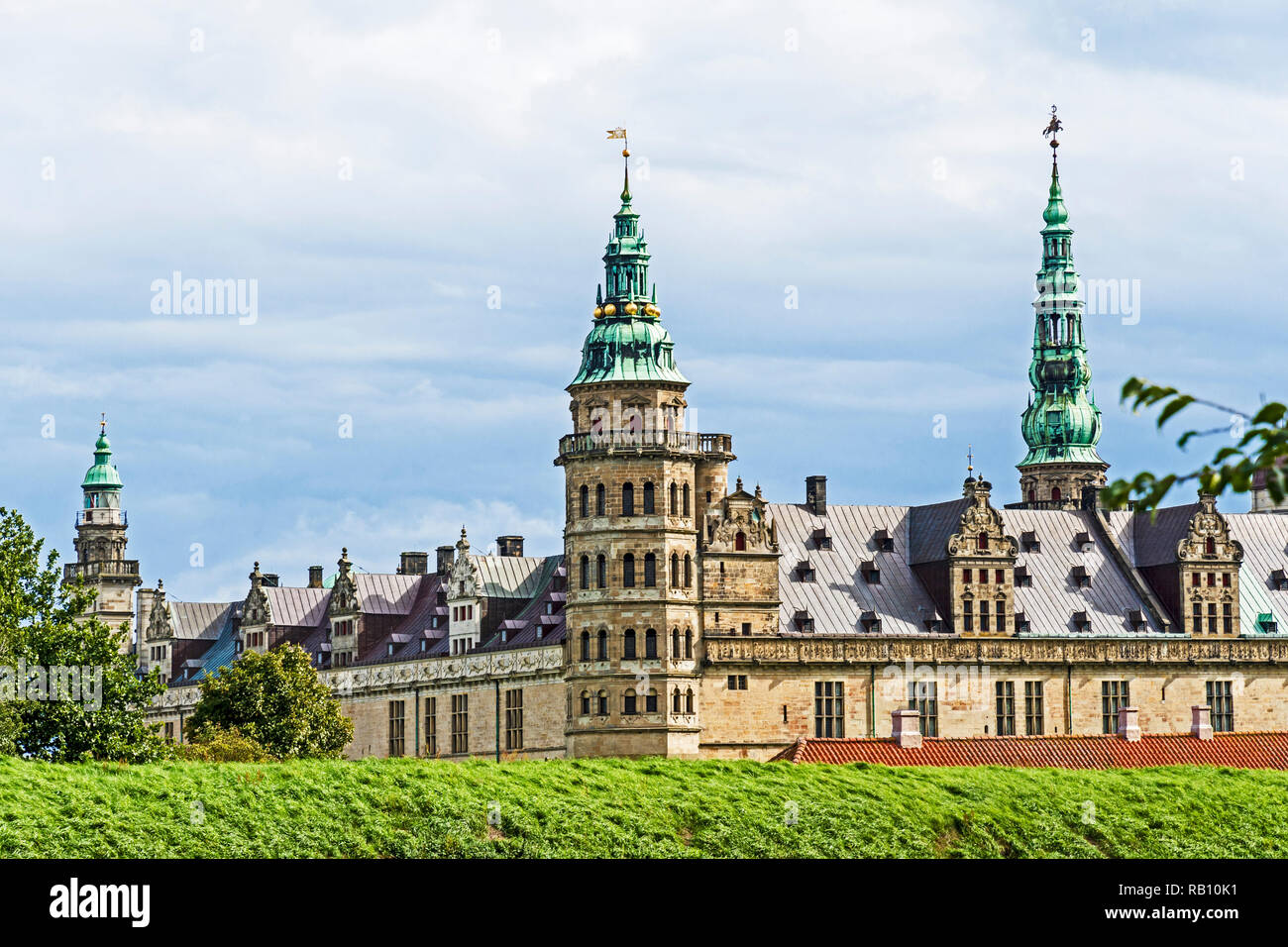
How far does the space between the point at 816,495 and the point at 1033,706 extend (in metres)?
12.7

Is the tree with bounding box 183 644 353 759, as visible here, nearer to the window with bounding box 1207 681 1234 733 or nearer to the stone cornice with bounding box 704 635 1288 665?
the stone cornice with bounding box 704 635 1288 665

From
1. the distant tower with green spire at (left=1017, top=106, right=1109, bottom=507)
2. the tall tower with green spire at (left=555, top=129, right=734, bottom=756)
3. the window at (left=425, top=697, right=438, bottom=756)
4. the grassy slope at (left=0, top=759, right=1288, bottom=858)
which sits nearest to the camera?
the grassy slope at (left=0, top=759, right=1288, bottom=858)

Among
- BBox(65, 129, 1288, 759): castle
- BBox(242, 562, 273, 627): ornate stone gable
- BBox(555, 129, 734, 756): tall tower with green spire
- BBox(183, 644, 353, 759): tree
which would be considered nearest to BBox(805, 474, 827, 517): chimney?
BBox(65, 129, 1288, 759): castle

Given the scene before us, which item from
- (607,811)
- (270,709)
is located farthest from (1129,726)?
(607,811)

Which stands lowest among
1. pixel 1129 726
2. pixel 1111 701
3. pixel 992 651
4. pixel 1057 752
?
pixel 1057 752

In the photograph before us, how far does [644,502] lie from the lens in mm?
94000

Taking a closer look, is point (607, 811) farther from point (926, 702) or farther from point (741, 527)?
point (926, 702)

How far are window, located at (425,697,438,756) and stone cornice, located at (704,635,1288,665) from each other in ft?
56.2

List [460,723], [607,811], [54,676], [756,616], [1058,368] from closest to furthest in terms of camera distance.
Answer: [607,811] < [54,676] < [756,616] < [460,723] < [1058,368]

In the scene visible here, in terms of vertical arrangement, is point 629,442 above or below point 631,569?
above

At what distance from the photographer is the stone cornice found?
96.2 meters

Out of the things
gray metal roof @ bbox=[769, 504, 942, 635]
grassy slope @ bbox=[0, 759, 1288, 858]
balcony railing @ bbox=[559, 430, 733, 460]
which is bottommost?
grassy slope @ bbox=[0, 759, 1288, 858]

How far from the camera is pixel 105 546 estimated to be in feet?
486
